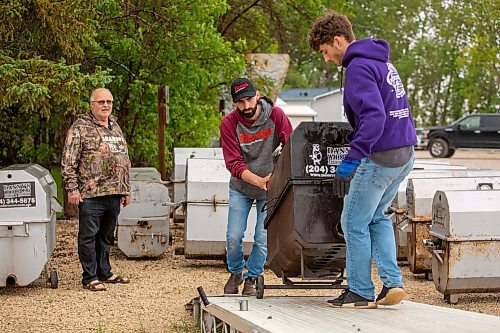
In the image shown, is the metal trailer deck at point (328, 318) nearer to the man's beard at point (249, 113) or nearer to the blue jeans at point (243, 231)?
the blue jeans at point (243, 231)

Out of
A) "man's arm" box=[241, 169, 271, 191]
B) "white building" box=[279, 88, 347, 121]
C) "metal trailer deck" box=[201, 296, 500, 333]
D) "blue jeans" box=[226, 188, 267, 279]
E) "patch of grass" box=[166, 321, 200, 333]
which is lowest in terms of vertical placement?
"patch of grass" box=[166, 321, 200, 333]

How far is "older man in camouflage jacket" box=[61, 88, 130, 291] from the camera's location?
10.0 meters

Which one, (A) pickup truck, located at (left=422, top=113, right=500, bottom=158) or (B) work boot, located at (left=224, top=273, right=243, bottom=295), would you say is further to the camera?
(A) pickup truck, located at (left=422, top=113, right=500, bottom=158)

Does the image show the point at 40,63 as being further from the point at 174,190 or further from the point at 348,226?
the point at 348,226

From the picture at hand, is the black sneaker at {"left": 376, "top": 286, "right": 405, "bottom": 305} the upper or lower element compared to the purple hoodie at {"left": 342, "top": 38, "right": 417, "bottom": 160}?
lower

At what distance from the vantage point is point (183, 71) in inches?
672

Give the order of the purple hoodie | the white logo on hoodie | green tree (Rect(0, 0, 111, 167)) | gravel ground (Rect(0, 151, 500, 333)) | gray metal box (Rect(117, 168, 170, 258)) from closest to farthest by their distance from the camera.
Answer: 1. the purple hoodie
2. the white logo on hoodie
3. gravel ground (Rect(0, 151, 500, 333))
4. green tree (Rect(0, 0, 111, 167))
5. gray metal box (Rect(117, 168, 170, 258))

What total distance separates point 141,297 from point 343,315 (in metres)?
3.73

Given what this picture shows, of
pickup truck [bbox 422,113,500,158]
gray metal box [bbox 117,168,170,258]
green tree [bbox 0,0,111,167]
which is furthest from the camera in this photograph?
pickup truck [bbox 422,113,500,158]

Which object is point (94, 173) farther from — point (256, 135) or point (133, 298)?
point (256, 135)

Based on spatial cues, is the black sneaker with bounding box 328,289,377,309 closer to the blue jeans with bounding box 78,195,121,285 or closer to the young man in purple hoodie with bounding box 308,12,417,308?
the young man in purple hoodie with bounding box 308,12,417,308

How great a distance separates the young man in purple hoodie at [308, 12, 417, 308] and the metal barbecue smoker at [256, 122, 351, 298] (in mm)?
194

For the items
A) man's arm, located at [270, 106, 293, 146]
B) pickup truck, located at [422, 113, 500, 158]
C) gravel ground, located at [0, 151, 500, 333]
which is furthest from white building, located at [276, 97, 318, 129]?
man's arm, located at [270, 106, 293, 146]

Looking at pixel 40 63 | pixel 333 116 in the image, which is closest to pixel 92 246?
pixel 40 63
